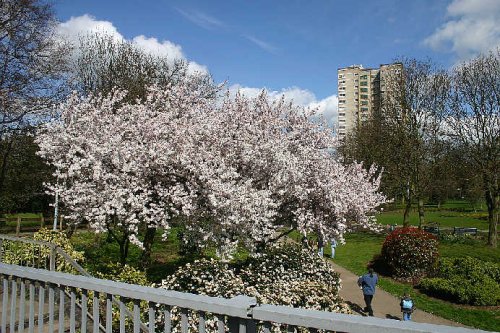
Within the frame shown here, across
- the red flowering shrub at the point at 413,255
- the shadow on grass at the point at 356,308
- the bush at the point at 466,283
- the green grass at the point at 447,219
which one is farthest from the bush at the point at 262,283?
the green grass at the point at 447,219

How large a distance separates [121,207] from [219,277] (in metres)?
2.99

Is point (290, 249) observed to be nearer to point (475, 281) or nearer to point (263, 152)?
point (263, 152)

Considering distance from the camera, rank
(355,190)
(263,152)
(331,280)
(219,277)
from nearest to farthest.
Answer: (219,277) < (263,152) < (331,280) < (355,190)

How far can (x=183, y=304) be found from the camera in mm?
2633

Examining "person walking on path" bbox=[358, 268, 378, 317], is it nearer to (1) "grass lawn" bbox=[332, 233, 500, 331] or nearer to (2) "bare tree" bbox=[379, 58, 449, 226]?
(1) "grass lawn" bbox=[332, 233, 500, 331]

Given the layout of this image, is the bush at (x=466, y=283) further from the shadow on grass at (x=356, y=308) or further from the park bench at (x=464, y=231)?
the park bench at (x=464, y=231)

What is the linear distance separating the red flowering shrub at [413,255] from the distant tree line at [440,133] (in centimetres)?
1111

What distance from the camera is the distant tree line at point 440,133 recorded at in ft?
95.0

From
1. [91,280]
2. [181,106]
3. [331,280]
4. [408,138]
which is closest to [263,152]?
[181,106]

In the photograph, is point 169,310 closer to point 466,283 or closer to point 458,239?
point 466,283

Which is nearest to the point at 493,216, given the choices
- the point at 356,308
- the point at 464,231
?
the point at 464,231

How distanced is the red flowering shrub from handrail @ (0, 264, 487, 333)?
18.3 m

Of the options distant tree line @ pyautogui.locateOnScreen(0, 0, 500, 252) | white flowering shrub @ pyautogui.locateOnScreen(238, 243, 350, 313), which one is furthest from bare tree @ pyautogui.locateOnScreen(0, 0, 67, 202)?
white flowering shrub @ pyautogui.locateOnScreen(238, 243, 350, 313)

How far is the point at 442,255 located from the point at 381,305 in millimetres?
10816
